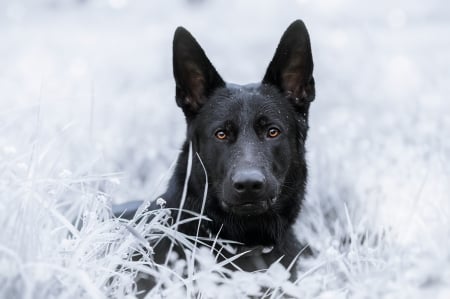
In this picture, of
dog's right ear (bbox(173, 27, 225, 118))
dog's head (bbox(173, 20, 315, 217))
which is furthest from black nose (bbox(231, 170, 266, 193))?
dog's right ear (bbox(173, 27, 225, 118))

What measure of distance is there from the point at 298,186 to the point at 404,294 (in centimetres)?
143

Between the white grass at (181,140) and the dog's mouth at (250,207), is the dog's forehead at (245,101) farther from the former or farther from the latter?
the white grass at (181,140)

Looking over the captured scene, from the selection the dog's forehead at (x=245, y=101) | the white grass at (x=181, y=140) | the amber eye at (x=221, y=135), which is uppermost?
the dog's forehead at (x=245, y=101)

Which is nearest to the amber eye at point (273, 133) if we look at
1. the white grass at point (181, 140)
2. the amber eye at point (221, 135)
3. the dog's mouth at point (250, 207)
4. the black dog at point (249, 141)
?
the black dog at point (249, 141)

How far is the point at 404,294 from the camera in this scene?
216cm

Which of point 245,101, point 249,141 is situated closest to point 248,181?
point 249,141

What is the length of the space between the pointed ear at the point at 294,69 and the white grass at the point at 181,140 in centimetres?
76

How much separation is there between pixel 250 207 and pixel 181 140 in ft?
10.3

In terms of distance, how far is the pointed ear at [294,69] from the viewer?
3.47 m

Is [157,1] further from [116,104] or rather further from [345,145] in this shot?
[345,145]

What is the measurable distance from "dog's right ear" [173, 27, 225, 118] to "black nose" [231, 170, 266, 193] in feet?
2.22

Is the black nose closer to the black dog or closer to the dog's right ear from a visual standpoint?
the black dog

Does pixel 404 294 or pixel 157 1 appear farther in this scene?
pixel 157 1

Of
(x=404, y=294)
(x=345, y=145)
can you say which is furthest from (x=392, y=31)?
(x=404, y=294)
